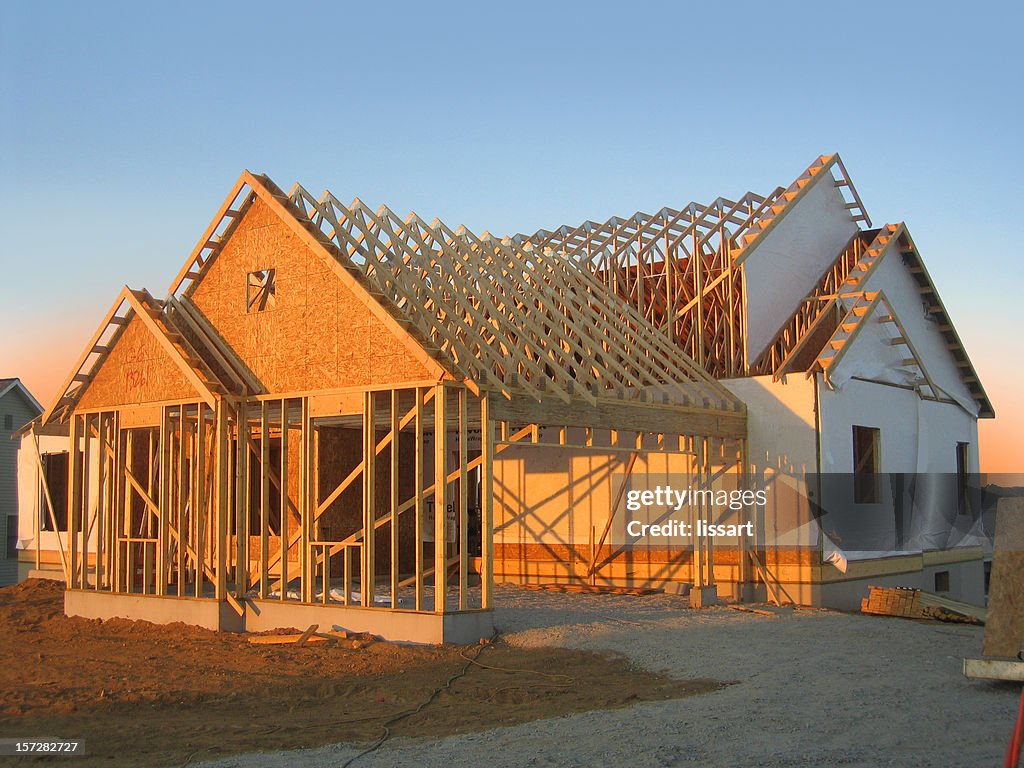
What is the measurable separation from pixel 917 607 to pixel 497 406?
7.55 m

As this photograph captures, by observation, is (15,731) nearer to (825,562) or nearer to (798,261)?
(825,562)

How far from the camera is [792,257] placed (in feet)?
74.1

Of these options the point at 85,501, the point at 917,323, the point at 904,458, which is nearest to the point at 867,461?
the point at 904,458

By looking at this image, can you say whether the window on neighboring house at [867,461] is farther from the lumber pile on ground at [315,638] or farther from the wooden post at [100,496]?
the wooden post at [100,496]

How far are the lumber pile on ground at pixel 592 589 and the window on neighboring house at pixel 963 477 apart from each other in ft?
26.7

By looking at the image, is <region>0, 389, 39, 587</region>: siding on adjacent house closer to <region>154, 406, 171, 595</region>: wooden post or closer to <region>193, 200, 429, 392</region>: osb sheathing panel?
<region>154, 406, 171, 595</region>: wooden post

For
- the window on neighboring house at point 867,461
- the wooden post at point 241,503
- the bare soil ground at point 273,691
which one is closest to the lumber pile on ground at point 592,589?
the window on neighboring house at point 867,461

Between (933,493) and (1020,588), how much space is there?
13276 mm

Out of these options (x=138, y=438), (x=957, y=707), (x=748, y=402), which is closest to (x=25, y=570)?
(x=138, y=438)

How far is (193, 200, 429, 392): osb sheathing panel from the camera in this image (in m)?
15.2

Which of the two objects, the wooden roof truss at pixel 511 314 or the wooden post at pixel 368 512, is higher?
the wooden roof truss at pixel 511 314

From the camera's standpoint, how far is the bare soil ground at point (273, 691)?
32.3 ft

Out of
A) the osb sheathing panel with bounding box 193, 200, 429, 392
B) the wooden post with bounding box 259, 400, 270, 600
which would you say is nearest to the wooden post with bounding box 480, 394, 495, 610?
the osb sheathing panel with bounding box 193, 200, 429, 392

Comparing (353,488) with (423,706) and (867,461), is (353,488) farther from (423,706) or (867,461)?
(423,706)
